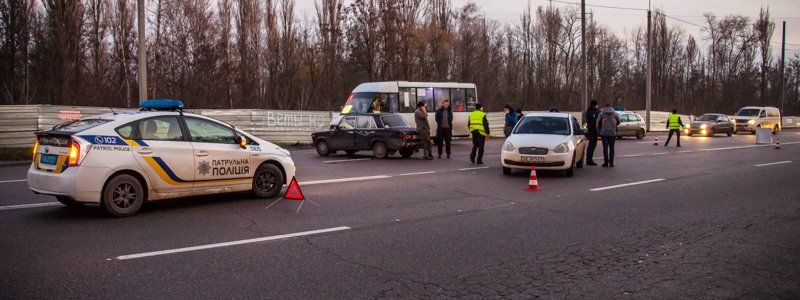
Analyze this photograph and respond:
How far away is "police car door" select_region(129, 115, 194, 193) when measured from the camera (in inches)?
331

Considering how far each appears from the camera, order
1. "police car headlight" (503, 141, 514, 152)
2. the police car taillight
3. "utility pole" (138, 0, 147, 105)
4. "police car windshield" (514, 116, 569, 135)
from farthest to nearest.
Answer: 1. "utility pole" (138, 0, 147, 105)
2. "police car windshield" (514, 116, 569, 135)
3. "police car headlight" (503, 141, 514, 152)
4. the police car taillight

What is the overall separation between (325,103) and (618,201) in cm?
3470

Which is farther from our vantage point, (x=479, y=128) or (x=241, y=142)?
(x=479, y=128)

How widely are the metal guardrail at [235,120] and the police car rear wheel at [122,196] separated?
7.55 metres

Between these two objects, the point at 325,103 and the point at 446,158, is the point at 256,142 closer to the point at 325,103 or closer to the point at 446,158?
the point at 446,158

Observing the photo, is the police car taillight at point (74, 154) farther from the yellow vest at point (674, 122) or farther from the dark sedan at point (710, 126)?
the dark sedan at point (710, 126)

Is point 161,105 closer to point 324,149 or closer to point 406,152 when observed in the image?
point 406,152

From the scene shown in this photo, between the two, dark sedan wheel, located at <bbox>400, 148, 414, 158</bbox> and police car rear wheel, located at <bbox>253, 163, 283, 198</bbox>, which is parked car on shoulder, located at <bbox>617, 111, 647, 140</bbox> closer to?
dark sedan wheel, located at <bbox>400, 148, 414, 158</bbox>

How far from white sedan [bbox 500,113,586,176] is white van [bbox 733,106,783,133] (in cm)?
3136

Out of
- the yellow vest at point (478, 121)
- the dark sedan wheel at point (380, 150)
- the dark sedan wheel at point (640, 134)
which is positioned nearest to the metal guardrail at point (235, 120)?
the dark sedan wheel at point (380, 150)

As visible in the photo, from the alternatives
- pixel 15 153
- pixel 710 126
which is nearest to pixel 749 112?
pixel 710 126

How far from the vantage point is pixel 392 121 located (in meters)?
18.9

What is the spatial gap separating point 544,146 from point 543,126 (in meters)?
1.47

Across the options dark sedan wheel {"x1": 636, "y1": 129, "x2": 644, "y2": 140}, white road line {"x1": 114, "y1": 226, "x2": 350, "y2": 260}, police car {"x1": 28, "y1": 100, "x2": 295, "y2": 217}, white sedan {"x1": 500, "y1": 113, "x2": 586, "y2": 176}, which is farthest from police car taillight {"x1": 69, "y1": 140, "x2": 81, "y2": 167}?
dark sedan wheel {"x1": 636, "y1": 129, "x2": 644, "y2": 140}
